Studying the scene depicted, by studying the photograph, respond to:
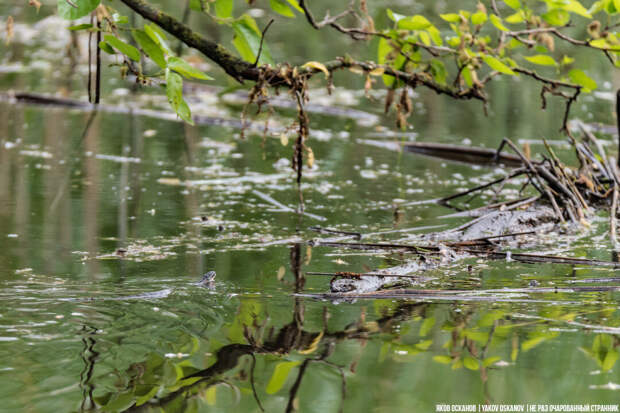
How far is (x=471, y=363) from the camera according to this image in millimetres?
2107

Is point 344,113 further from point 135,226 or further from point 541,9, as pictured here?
point 541,9

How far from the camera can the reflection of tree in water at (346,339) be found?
1936 millimetres

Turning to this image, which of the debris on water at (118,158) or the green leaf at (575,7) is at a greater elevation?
the green leaf at (575,7)

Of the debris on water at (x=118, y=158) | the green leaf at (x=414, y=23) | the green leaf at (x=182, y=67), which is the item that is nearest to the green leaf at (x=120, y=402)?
the green leaf at (x=182, y=67)

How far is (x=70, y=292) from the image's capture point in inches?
103

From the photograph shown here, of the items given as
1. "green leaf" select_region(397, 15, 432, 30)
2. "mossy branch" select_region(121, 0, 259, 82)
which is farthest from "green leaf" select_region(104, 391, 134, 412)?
"green leaf" select_region(397, 15, 432, 30)

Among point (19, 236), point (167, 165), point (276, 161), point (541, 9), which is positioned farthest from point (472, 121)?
point (541, 9)

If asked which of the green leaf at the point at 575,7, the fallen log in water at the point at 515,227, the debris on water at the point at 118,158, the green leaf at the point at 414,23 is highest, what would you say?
the green leaf at the point at 575,7

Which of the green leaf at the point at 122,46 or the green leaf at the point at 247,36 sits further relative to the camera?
the green leaf at the point at 247,36

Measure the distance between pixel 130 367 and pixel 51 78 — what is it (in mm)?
5880

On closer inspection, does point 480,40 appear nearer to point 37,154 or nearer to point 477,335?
point 477,335

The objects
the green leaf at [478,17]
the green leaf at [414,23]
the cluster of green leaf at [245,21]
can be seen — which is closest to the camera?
the cluster of green leaf at [245,21]

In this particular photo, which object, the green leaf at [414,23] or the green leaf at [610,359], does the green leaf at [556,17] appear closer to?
the green leaf at [414,23]

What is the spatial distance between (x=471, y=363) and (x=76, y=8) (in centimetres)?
138
